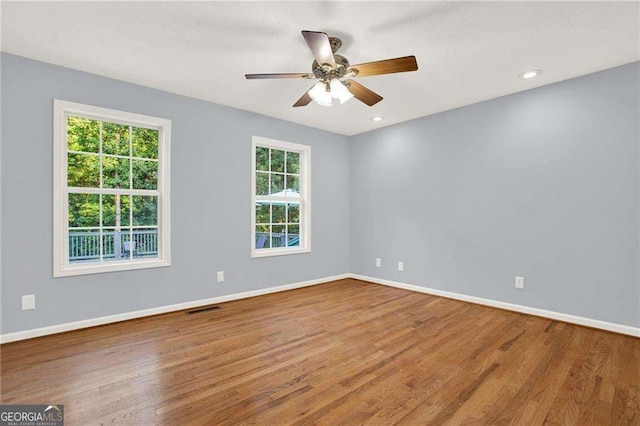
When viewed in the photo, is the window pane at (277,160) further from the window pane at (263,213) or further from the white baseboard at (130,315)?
the white baseboard at (130,315)

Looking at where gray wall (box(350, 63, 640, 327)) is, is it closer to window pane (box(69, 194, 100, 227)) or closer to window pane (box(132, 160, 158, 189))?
window pane (box(132, 160, 158, 189))

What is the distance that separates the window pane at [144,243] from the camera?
3519 mm

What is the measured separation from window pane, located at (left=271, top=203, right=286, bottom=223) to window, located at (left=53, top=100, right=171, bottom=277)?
5.13 feet

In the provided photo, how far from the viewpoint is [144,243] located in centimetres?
364

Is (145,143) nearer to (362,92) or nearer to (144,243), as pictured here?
(144,243)

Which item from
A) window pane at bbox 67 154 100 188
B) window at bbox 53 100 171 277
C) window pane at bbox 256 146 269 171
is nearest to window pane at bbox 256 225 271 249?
window pane at bbox 256 146 269 171

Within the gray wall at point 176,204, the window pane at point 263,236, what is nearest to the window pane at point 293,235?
the gray wall at point 176,204

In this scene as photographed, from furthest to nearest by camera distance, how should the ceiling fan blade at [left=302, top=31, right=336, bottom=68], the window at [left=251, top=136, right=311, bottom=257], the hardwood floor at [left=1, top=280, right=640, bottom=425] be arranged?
the window at [left=251, top=136, right=311, bottom=257] < the ceiling fan blade at [left=302, top=31, right=336, bottom=68] < the hardwood floor at [left=1, top=280, right=640, bottom=425]

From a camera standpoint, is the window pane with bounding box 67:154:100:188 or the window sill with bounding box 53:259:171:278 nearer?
the window sill with bounding box 53:259:171:278

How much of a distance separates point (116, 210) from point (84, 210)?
279 mm

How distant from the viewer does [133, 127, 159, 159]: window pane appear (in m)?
3.48

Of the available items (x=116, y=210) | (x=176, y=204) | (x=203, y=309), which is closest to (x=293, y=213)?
(x=176, y=204)

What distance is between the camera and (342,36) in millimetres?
2412

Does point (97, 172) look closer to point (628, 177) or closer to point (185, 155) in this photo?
point (185, 155)
